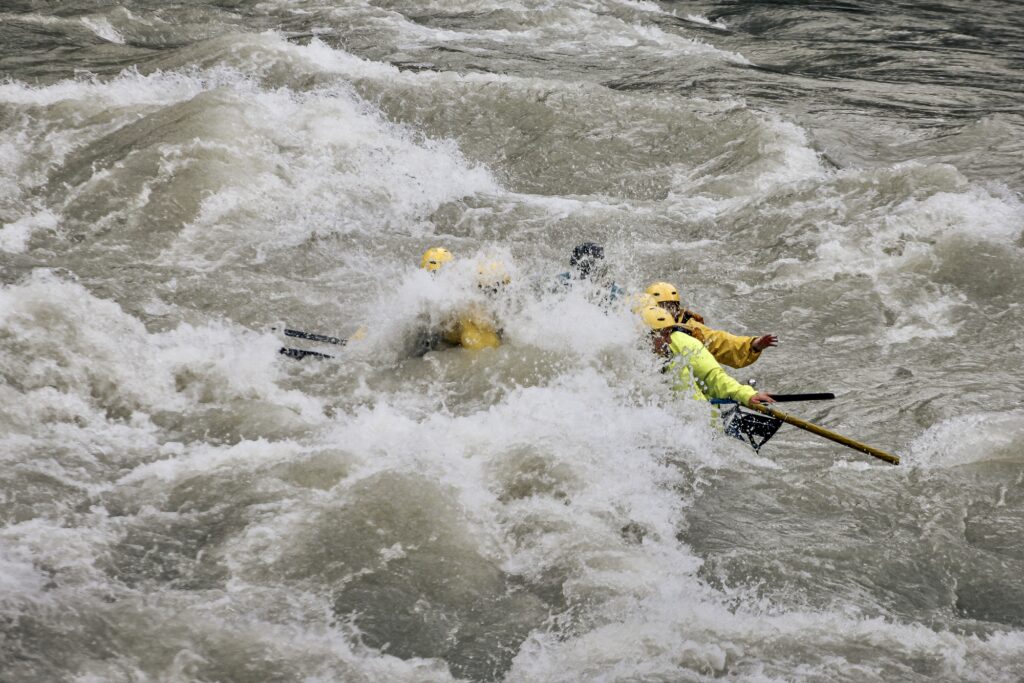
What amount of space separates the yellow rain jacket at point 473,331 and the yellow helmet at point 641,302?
0.95 m

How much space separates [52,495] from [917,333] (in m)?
5.90

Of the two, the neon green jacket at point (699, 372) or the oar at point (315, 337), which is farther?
the oar at point (315, 337)

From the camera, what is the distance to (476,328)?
7.30 m

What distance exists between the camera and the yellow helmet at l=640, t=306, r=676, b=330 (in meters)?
6.80

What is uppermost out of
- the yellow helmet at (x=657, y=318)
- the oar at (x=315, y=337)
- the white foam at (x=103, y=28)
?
the white foam at (x=103, y=28)

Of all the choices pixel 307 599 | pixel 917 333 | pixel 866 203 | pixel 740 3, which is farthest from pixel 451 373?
pixel 740 3

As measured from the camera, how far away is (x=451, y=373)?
7.11 meters

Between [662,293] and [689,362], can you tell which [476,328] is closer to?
[662,293]

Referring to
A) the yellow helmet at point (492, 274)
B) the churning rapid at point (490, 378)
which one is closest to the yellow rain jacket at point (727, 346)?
the churning rapid at point (490, 378)

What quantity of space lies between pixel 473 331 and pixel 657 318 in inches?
49.4

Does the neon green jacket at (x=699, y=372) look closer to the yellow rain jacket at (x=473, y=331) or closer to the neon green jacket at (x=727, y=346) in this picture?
the neon green jacket at (x=727, y=346)

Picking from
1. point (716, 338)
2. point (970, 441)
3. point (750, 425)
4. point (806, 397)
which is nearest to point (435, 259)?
point (716, 338)

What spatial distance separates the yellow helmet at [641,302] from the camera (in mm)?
6971

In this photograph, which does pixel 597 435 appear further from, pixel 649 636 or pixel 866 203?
pixel 866 203
